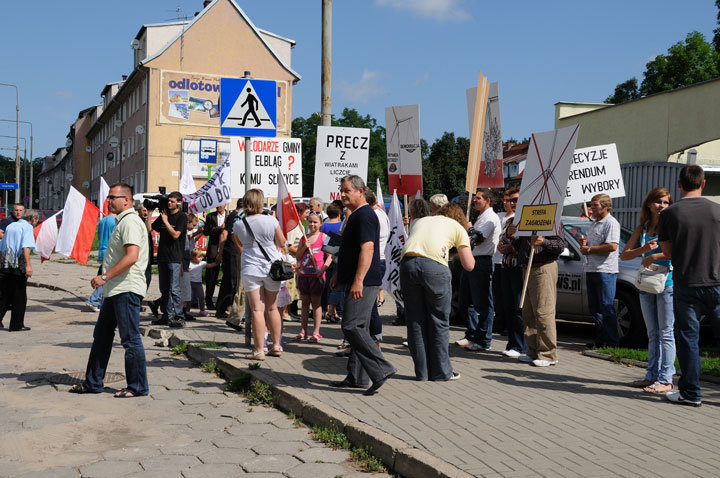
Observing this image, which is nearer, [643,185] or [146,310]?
[146,310]

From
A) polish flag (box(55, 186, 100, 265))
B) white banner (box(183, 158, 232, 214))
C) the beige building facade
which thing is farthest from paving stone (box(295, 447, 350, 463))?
the beige building facade

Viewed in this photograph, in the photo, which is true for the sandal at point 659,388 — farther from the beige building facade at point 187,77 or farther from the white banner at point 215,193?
the beige building facade at point 187,77

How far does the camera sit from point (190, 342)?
9.45 m

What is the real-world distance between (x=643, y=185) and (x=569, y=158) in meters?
16.5

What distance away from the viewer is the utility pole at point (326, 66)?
1355 cm

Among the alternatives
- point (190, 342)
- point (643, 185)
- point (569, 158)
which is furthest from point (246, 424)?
point (643, 185)

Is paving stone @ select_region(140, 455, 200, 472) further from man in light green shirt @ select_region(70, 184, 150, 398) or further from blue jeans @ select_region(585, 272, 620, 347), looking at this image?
blue jeans @ select_region(585, 272, 620, 347)

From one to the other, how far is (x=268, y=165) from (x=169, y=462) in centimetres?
859

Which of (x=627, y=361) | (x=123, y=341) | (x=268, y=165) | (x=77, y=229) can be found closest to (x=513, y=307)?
(x=627, y=361)

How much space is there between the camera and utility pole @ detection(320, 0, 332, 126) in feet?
44.5

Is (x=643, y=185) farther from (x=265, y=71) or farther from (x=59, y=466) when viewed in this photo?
(x=265, y=71)

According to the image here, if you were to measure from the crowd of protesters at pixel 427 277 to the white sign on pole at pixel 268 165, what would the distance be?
1.97m

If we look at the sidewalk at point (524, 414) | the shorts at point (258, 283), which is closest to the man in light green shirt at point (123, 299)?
the sidewalk at point (524, 414)

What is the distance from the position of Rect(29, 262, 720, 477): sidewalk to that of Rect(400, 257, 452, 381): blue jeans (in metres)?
0.19
